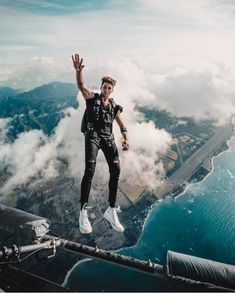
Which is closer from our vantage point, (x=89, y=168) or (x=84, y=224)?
(x=89, y=168)

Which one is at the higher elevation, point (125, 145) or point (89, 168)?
point (125, 145)

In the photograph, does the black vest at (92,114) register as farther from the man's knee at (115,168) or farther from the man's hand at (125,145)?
the man's knee at (115,168)

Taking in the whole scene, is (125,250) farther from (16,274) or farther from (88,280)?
(16,274)

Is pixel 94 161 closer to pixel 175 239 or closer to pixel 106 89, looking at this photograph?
pixel 106 89

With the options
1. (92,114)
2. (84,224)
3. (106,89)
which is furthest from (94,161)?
(106,89)

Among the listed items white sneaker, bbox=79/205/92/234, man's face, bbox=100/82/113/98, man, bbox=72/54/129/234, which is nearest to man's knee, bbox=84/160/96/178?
man, bbox=72/54/129/234

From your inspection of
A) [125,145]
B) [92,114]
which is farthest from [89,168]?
[92,114]

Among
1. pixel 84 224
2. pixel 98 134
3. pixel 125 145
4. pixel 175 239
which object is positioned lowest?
pixel 175 239
